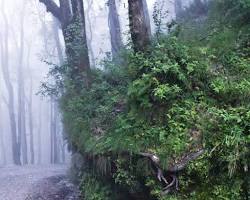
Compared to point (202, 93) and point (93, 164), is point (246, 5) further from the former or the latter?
point (93, 164)

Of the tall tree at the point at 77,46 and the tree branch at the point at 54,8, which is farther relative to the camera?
the tree branch at the point at 54,8

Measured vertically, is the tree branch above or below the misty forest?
above

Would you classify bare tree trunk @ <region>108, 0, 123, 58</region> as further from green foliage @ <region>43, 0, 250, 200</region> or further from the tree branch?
green foliage @ <region>43, 0, 250, 200</region>

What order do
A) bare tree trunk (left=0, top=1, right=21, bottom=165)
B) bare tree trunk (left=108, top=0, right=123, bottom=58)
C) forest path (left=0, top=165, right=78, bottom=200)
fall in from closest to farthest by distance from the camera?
1. forest path (left=0, top=165, right=78, bottom=200)
2. bare tree trunk (left=108, top=0, right=123, bottom=58)
3. bare tree trunk (left=0, top=1, right=21, bottom=165)

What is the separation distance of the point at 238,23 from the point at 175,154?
409cm

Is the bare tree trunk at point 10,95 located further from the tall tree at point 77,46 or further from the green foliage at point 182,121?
the green foliage at point 182,121

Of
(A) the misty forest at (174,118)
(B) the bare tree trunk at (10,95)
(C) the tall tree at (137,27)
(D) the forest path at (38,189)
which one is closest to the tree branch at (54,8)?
(A) the misty forest at (174,118)

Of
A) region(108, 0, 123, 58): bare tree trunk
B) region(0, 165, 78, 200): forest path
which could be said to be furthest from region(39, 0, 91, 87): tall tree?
region(108, 0, 123, 58): bare tree trunk

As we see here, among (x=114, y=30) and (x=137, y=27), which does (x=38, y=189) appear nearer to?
(x=137, y=27)

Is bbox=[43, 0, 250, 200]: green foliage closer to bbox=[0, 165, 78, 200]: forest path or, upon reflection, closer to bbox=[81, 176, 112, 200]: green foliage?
bbox=[81, 176, 112, 200]: green foliage

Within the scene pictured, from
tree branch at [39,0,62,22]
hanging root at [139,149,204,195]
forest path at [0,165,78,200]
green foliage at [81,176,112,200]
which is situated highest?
tree branch at [39,0,62,22]

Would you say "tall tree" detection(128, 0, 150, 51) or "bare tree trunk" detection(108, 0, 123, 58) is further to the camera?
"bare tree trunk" detection(108, 0, 123, 58)

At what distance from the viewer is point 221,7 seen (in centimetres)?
1033

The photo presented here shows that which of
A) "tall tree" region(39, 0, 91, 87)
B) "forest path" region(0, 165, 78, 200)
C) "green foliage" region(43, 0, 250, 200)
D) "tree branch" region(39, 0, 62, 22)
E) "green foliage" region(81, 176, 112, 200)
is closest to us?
"green foliage" region(43, 0, 250, 200)
